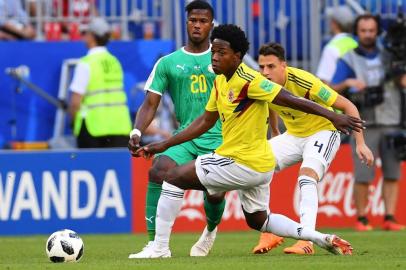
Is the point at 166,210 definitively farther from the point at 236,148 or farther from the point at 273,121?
the point at 273,121

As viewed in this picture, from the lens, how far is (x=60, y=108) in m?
17.4

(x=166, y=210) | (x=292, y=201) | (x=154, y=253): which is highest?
(x=166, y=210)

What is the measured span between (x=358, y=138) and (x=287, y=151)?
3.80 ft

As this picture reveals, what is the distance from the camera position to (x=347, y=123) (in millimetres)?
9805

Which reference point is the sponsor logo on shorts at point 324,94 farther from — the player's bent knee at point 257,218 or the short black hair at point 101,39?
the short black hair at point 101,39

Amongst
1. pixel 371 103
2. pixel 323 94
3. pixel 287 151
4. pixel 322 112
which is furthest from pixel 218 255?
pixel 371 103

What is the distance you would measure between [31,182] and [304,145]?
487 centimetres

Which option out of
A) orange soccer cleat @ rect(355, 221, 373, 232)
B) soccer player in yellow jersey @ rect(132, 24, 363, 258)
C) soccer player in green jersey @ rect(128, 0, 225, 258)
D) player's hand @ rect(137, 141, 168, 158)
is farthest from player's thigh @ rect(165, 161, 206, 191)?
orange soccer cleat @ rect(355, 221, 373, 232)

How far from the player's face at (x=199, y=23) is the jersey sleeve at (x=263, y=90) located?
1425 millimetres

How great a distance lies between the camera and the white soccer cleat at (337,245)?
1026 centimetres

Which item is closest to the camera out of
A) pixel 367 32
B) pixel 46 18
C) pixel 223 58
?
pixel 223 58

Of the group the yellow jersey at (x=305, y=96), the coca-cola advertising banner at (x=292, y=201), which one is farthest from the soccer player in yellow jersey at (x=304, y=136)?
the coca-cola advertising banner at (x=292, y=201)

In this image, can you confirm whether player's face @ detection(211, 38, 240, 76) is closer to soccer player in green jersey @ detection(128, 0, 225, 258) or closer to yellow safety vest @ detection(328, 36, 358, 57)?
soccer player in green jersey @ detection(128, 0, 225, 258)

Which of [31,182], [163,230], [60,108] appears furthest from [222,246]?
[60,108]
